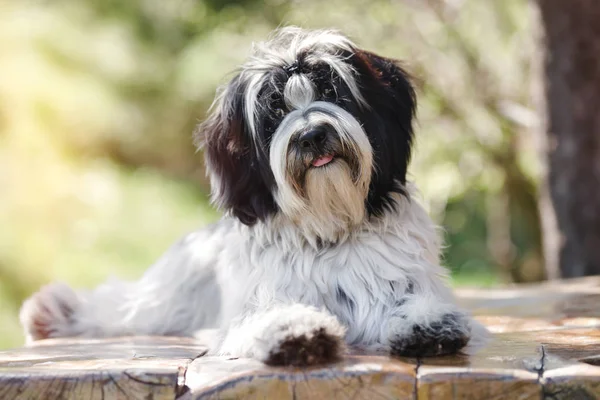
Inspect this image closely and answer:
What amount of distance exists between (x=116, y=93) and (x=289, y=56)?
23.7 ft

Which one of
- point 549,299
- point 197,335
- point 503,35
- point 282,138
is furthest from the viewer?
point 503,35

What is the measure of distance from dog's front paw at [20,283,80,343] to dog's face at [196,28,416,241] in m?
1.23

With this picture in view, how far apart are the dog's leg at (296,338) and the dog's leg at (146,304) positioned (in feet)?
3.93

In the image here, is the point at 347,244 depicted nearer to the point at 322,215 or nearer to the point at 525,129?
the point at 322,215

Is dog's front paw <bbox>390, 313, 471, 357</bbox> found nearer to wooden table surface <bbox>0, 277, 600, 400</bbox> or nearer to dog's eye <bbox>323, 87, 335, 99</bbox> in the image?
wooden table surface <bbox>0, 277, 600, 400</bbox>

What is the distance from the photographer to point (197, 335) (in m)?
4.26

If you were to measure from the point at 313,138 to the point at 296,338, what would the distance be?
726 mm

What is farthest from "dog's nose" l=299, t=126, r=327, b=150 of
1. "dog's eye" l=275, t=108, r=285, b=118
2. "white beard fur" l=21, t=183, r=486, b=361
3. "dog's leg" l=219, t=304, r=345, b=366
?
"dog's leg" l=219, t=304, r=345, b=366

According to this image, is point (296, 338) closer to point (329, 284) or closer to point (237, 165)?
point (329, 284)

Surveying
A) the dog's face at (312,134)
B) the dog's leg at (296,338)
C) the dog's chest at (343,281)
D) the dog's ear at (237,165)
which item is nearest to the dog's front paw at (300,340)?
the dog's leg at (296,338)

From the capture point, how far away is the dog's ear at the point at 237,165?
365cm

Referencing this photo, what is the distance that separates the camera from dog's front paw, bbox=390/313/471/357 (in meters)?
3.16

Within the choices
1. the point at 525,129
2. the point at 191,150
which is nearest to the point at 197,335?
the point at 525,129

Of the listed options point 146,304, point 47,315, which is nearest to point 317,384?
point 146,304
